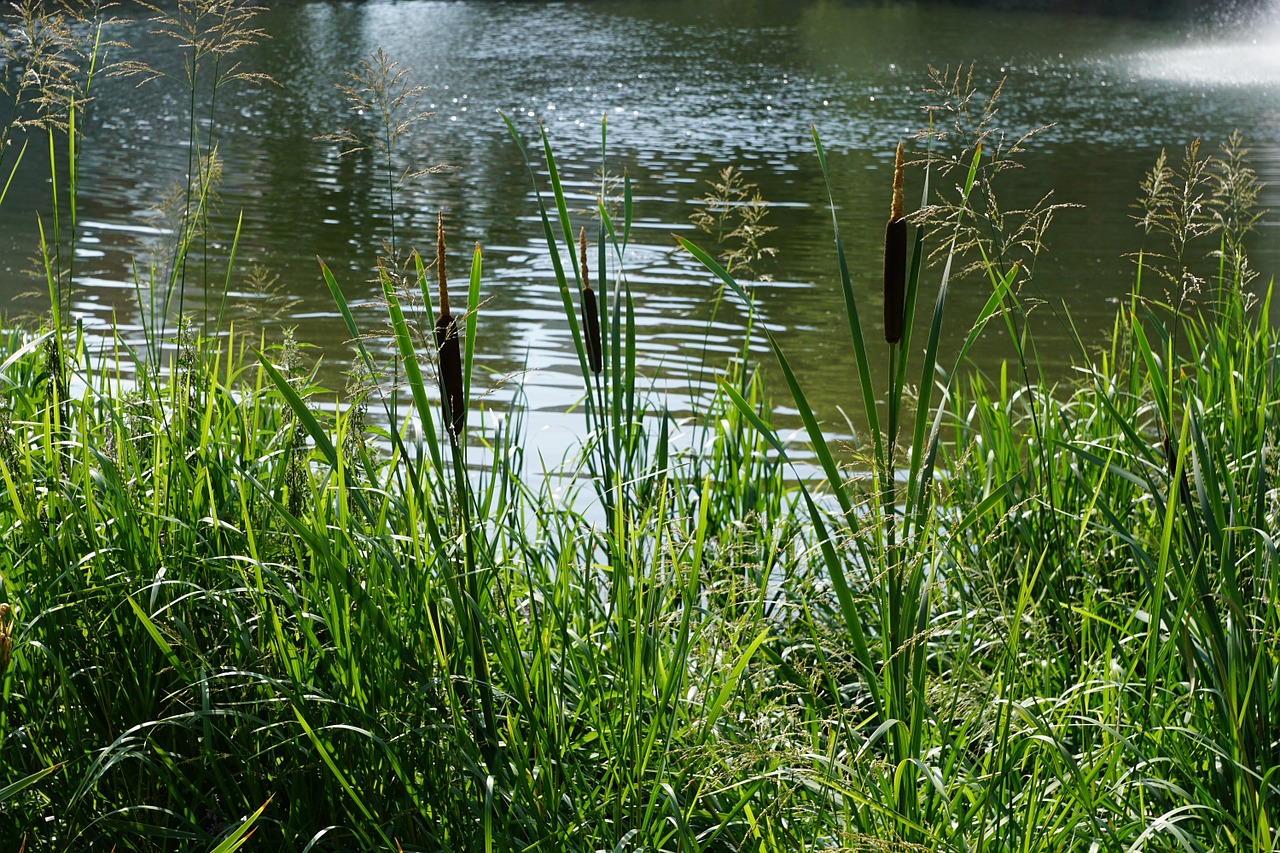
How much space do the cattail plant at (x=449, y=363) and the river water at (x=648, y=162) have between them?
13.2 inches

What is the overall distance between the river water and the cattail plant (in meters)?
0.33

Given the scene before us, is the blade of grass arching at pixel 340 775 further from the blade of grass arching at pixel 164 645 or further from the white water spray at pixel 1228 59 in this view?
the white water spray at pixel 1228 59

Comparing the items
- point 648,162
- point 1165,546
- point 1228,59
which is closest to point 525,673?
point 1165,546

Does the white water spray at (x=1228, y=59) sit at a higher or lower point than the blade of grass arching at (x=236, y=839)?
higher

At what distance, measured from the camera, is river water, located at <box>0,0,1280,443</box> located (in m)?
6.84

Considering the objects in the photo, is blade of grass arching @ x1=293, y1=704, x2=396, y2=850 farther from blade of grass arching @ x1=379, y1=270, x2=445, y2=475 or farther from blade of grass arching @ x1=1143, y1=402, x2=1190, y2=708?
blade of grass arching @ x1=1143, y1=402, x2=1190, y2=708

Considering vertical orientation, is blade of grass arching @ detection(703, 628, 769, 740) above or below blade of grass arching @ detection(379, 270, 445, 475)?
below

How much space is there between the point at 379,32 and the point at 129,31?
5.29 m

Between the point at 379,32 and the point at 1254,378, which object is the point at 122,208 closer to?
the point at 1254,378

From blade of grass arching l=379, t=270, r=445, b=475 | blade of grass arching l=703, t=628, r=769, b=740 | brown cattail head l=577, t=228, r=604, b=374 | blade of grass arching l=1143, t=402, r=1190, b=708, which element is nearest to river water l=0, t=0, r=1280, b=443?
brown cattail head l=577, t=228, r=604, b=374

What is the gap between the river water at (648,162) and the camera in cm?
684

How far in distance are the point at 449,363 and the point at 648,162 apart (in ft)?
36.8

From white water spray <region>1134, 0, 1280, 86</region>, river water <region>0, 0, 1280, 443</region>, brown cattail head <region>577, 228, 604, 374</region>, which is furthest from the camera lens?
white water spray <region>1134, 0, 1280, 86</region>

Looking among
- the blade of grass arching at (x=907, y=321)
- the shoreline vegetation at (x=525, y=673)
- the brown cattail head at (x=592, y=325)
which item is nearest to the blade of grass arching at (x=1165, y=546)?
the shoreline vegetation at (x=525, y=673)
